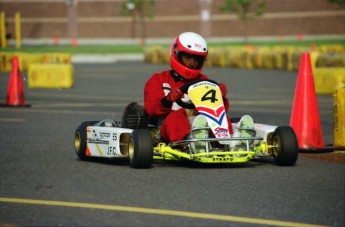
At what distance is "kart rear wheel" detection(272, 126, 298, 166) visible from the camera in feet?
30.2

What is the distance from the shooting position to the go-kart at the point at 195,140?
29.2 feet

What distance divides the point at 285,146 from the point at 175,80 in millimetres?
1407

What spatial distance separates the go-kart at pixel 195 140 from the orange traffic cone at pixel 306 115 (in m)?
1.16

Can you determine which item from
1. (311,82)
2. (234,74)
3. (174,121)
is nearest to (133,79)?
(234,74)

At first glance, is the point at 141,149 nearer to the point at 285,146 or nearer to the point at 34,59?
the point at 285,146

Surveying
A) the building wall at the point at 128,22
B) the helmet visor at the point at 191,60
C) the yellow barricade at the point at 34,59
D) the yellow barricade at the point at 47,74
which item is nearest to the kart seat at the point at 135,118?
the helmet visor at the point at 191,60

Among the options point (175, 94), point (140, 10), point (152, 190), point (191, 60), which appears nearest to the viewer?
point (152, 190)

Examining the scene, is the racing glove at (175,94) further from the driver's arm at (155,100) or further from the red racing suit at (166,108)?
the driver's arm at (155,100)

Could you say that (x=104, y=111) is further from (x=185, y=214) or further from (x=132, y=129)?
(x=185, y=214)

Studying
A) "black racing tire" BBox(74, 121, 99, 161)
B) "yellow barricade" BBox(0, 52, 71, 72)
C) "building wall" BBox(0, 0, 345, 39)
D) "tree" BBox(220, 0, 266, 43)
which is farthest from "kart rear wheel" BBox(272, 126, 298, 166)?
"building wall" BBox(0, 0, 345, 39)

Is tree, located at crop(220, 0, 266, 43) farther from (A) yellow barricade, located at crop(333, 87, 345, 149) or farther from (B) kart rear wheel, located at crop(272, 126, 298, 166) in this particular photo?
(B) kart rear wheel, located at crop(272, 126, 298, 166)

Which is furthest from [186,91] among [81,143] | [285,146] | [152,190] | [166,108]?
[152,190]

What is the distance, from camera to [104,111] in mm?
16453

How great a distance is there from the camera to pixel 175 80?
996 cm
